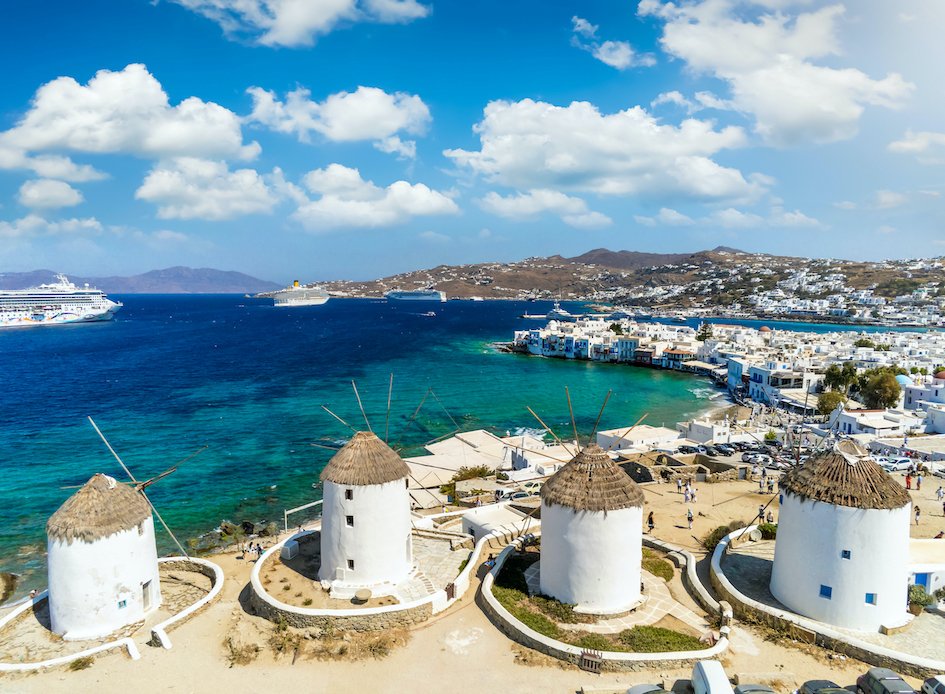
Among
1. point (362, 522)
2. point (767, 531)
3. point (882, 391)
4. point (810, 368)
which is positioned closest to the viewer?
point (362, 522)

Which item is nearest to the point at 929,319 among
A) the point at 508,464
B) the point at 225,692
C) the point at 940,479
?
the point at 940,479

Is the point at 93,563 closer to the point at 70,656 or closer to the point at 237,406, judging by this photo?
the point at 70,656

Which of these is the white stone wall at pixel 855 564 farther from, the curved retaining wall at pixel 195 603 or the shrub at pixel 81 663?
the shrub at pixel 81 663

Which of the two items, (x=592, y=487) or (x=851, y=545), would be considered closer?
(x=851, y=545)

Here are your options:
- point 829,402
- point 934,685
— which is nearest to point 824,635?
point 934,685

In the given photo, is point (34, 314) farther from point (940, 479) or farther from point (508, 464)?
point (940, 479)

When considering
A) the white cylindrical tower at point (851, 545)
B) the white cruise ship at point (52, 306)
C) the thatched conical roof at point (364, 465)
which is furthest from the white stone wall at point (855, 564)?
the white cruise ship at point (52, 306)

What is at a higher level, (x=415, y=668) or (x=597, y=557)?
(x=597, y=557)
